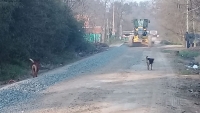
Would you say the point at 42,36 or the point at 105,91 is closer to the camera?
the point at 105,91

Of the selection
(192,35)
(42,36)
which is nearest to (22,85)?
(42,36)

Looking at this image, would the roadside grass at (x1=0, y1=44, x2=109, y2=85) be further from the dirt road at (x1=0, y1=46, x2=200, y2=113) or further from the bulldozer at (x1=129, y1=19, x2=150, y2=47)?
the bulldozer at (x1=129, y1=19, x2=150, y2=47)

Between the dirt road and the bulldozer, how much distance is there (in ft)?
128

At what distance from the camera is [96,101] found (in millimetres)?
15047

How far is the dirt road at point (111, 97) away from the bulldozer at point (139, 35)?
38872mm

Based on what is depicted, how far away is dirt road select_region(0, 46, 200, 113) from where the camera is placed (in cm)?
1356

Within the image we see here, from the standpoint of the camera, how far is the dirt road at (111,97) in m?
13.6

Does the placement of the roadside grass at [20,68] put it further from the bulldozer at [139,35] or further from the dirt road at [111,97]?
the bulldozer at [139,35]

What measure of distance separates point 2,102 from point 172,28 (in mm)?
56540

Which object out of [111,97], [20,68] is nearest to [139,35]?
[20,68]

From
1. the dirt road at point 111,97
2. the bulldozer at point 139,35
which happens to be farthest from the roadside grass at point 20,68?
the bulldozer at point 139,35

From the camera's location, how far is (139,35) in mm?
61906

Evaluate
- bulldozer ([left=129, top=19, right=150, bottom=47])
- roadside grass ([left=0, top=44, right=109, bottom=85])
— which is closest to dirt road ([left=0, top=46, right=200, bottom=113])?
roadside grass ([left=0, top=44, right=109, bottom=85])

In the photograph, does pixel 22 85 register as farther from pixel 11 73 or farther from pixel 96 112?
pixel 96 112
